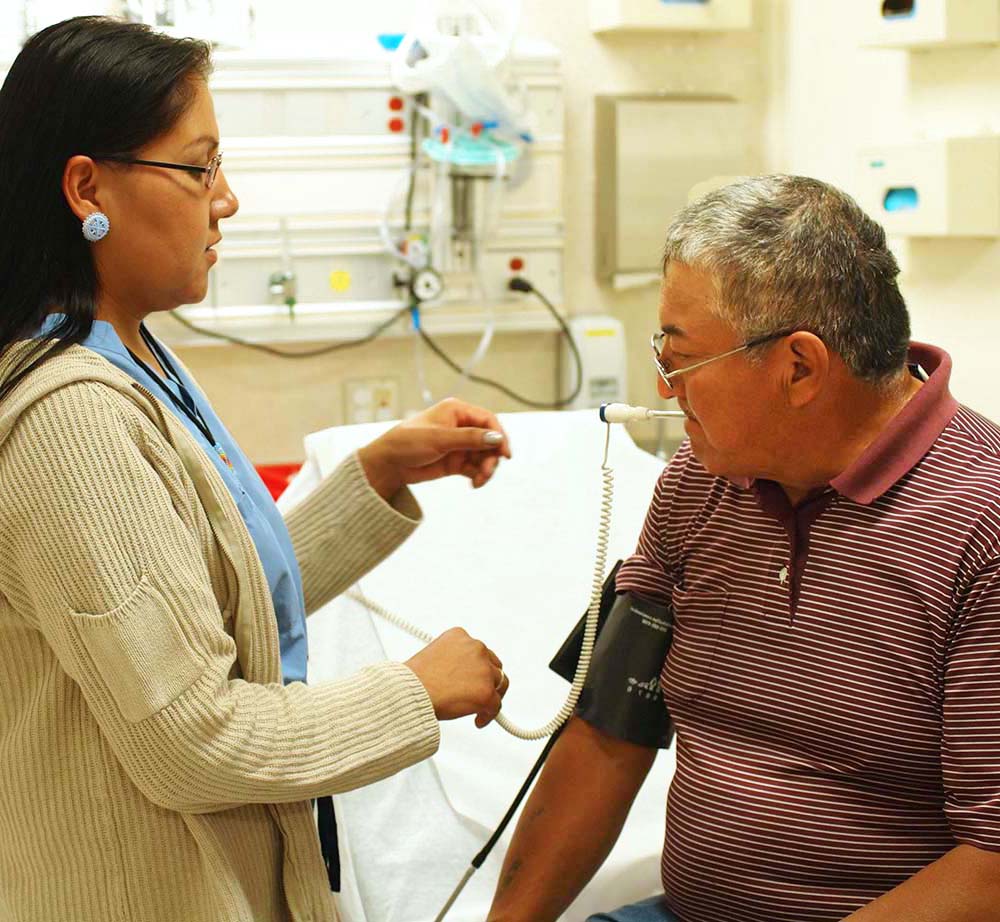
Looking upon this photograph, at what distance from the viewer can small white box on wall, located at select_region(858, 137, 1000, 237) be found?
238cm

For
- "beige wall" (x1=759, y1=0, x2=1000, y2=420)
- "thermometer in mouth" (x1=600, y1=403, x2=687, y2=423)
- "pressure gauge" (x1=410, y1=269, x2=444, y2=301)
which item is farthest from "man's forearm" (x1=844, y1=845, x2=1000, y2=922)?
"pressure gauge" (x1=410, y1=269, x2=444, y2=301)

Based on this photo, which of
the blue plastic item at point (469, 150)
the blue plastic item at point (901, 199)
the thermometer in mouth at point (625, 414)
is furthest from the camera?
the blue plastic item at point (469, 150)

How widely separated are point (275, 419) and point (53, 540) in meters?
2.02

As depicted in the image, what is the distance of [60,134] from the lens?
118 cm

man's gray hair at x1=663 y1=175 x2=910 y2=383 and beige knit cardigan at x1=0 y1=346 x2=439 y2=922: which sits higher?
man's gray hair at x1=663 y1=175 x2=910 y2=383

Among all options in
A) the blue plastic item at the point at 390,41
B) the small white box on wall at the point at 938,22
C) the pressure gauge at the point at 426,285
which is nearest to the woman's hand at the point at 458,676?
the small white box on wall at the point at 938,22

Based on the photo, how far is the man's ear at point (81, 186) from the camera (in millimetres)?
1188

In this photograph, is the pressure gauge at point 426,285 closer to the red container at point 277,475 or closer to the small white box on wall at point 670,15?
the red container at point 277,475

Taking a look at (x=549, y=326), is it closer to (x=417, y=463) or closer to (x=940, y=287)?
(x=940, y=287)

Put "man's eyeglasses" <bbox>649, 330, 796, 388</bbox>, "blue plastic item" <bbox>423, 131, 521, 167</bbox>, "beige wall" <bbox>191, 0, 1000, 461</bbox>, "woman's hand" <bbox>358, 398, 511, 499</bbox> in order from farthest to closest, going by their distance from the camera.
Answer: "blue plastic item" <bbox>423, 131, 521, 167</bbox> < "beige wall" <bbox>191, 0, 1000, 461</bbox> < "woman's hand" <bbox>358, 398, 511, 499</bbox> < "man's eyeglasses" <bbox>649, 330, 796, 388</bbox>

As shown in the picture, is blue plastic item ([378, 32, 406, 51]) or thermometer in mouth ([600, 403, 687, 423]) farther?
blue plastic item ([378, 32, 406, 51])

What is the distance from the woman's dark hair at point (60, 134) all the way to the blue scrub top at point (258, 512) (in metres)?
0.03

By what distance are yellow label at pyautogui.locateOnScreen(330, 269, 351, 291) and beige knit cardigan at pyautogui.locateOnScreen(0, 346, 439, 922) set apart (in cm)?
184

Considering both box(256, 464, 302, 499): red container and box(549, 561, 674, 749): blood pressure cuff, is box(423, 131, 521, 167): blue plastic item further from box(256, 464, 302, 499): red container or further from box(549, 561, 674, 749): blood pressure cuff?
box(549, 561, 674, 749): blood pressure cuff
